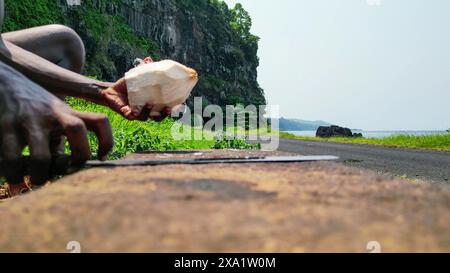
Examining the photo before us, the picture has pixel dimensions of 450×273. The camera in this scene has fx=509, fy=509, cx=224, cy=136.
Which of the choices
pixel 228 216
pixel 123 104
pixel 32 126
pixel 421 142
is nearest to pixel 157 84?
pixel 123 104

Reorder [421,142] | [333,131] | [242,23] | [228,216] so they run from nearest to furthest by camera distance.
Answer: [228,216] < [421,142] < [333,131] < [242,23]

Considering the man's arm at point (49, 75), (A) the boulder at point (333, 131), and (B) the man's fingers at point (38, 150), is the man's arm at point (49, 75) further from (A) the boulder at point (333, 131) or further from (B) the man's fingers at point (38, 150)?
(A) the boulder at point (333, 131)

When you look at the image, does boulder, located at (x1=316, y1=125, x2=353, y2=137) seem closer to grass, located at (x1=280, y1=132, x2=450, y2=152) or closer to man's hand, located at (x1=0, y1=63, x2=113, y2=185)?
grass, located at (x1=280, y1=132, x2=450, y2=152)

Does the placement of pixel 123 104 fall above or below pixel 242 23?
below

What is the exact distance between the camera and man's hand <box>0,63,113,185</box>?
1.81m

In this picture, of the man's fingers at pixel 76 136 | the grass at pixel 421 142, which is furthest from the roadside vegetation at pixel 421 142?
the man's fingers at pixel 76 136

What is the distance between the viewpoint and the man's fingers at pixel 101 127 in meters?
2.02

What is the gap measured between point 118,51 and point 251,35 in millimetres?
37342

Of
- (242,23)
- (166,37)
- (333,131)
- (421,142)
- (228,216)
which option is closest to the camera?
(228,216)

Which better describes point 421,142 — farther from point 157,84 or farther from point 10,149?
point 10,149

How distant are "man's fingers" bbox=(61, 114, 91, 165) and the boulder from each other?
2186 cm

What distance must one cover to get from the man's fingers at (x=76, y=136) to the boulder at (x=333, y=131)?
861 inches

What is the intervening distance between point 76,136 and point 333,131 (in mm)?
22720

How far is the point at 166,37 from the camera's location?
130ft
